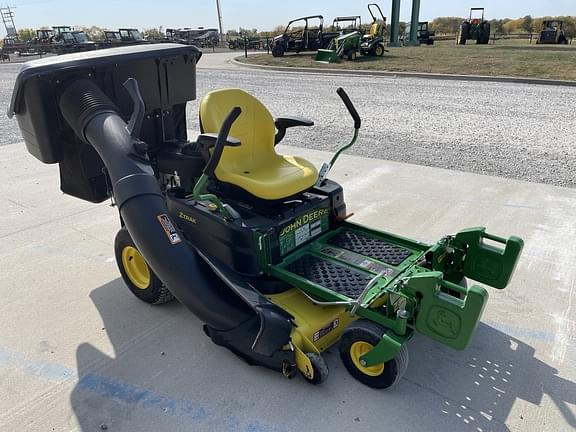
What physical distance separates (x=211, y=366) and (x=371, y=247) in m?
1.27

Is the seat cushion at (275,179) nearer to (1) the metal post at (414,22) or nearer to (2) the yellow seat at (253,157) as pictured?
(2) the yellow seat at (253,157)

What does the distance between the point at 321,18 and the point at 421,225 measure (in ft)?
58.2

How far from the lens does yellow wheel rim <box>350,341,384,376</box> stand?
8.38ft

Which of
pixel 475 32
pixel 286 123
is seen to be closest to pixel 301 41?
pixel 475 32

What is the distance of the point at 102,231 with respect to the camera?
14.8 feet

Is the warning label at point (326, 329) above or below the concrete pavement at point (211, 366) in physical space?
above

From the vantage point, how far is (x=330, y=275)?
2926 mm

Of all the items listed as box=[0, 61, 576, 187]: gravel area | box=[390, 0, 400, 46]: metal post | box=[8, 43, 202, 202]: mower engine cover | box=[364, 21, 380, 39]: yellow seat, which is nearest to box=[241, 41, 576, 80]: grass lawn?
box=[364, 21, 380, 39]: yellow seat

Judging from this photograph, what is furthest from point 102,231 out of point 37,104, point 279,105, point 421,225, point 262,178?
point 279,105

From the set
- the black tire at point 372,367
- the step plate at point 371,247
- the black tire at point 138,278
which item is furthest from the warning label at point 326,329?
the black tire at point 138,278

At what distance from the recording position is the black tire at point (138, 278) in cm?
327

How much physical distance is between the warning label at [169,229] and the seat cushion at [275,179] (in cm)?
63

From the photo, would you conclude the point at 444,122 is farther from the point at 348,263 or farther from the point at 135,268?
the point at 135,268

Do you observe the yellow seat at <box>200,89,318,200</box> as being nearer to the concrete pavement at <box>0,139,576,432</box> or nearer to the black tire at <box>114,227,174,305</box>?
the black tire at <box>114,227,174,305</box>
